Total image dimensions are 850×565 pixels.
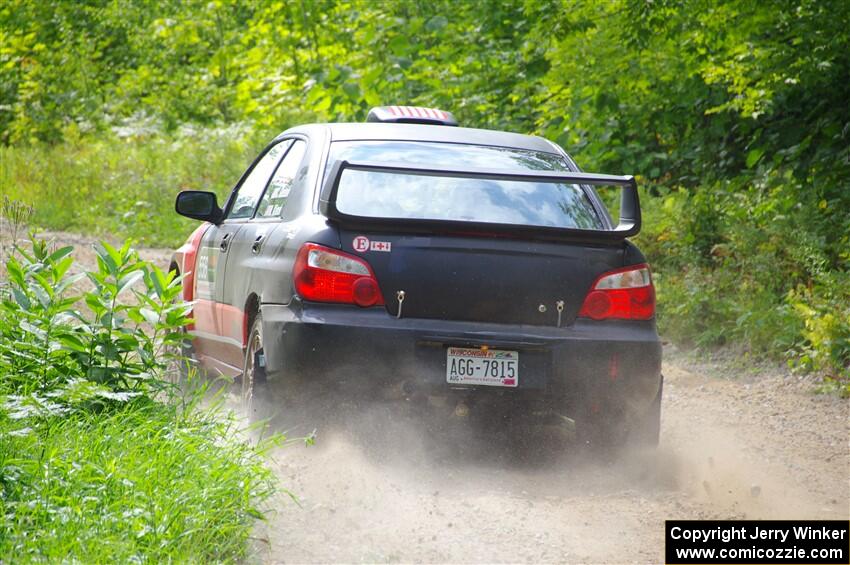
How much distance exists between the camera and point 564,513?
510 centimetres

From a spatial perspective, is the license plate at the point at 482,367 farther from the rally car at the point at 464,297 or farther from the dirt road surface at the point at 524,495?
the dirt road surface at the point at 524,495

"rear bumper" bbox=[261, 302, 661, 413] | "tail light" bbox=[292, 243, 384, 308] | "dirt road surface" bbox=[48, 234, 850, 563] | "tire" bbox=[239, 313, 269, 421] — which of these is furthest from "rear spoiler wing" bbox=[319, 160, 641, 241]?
"dirt road surface" bbox=[48, 234, 850, 563]

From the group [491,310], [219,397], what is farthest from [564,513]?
[219,397]

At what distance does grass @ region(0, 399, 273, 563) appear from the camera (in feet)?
13.1

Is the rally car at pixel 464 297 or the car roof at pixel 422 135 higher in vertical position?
the car roof at pixel 422 135

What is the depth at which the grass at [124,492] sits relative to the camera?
398cm

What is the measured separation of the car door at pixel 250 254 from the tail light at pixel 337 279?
0.52 m

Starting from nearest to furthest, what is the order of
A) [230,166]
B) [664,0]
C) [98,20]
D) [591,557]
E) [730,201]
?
1. [591,557]
2. [664,0]
3. [730,201]
4. [230,166]
5. [98,20]

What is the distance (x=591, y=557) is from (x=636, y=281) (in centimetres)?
173

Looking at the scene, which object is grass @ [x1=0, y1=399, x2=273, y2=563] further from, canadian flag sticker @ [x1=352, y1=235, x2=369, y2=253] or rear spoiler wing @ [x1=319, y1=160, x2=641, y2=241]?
rear spoiler wing @ [x1=319, y1=160, x2=641, y2=241]

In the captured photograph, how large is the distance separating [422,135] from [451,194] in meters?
0.82

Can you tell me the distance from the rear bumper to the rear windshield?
0.52m

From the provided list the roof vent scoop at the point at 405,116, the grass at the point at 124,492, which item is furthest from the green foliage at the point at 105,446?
the roof vent scoop at the point at 405,116

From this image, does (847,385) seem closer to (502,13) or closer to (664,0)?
(664,0)
